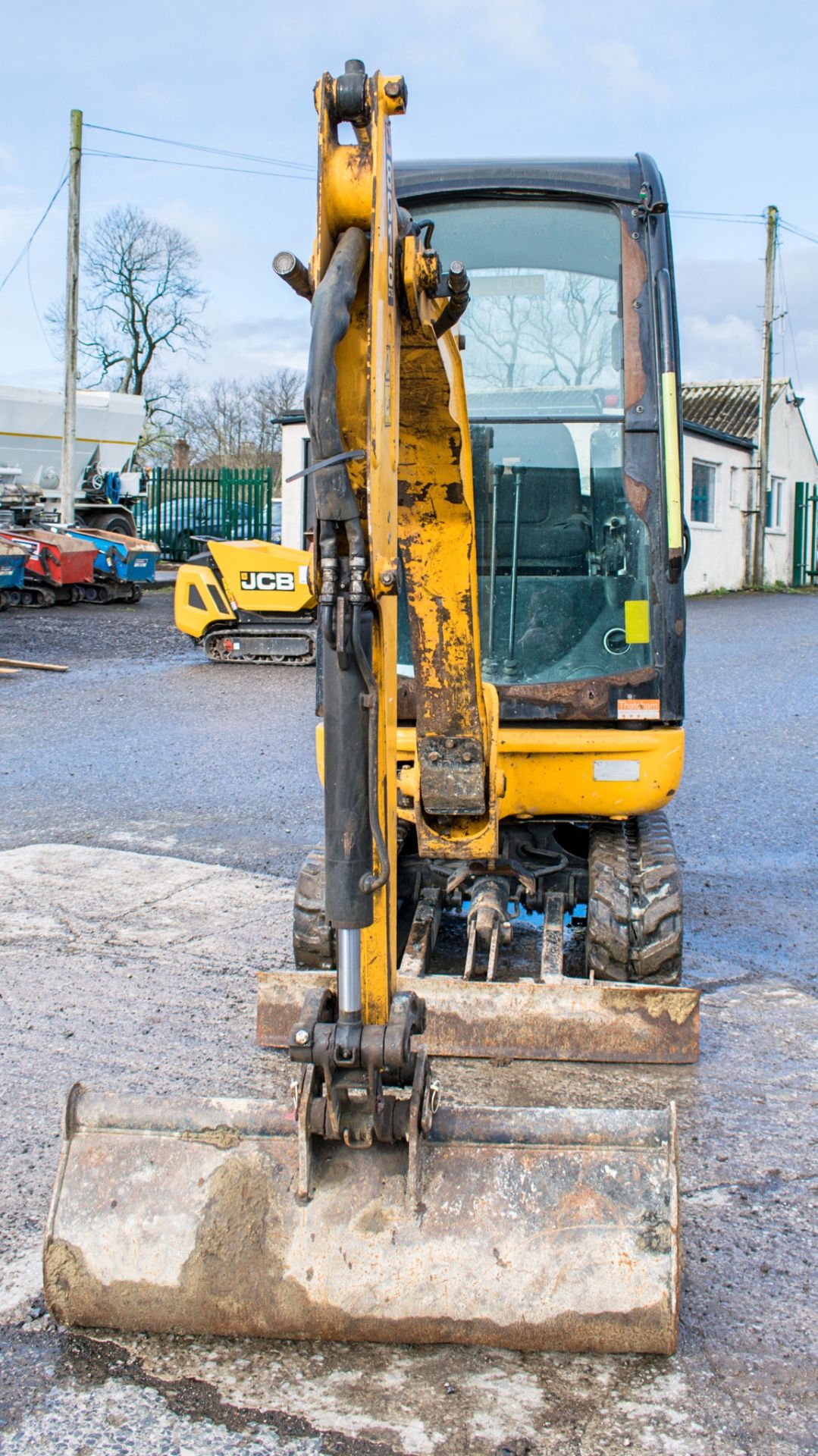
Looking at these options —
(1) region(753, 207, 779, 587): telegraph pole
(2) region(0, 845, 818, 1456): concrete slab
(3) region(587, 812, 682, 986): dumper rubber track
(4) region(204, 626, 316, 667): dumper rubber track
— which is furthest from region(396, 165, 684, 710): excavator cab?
(1) region(753, 207, 779, 587): telegraph pole

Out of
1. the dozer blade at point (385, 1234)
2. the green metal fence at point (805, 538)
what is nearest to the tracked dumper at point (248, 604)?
the dozer blade at point (385, 1234)

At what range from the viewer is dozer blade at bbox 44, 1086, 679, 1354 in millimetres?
2605

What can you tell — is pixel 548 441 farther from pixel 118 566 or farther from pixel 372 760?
pixel 118 566

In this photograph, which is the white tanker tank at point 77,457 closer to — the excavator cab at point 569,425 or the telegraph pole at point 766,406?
the telegraph pole at point 766,406

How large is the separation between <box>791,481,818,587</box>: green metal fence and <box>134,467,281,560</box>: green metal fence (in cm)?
1454

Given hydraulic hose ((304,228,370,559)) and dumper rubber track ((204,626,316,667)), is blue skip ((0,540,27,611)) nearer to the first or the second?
dumper rubber track ((204,626,316,667))

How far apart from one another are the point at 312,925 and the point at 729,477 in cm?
2644

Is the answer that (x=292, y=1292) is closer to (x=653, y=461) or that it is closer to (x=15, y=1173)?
(x=15, y=1173)

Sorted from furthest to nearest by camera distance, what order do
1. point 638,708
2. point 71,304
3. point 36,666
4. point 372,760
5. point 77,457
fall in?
point 77,457 → point 71,304 → point 36,666 → point 638,708 → point 372,760

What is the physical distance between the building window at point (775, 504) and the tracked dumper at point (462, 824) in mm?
28589

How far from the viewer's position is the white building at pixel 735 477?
27.5 metres

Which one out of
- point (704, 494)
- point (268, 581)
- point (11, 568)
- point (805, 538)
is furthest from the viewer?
point (805, 538)

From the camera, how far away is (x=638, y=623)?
4.47m

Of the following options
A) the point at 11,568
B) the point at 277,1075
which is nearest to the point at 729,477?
the point at 11,568
